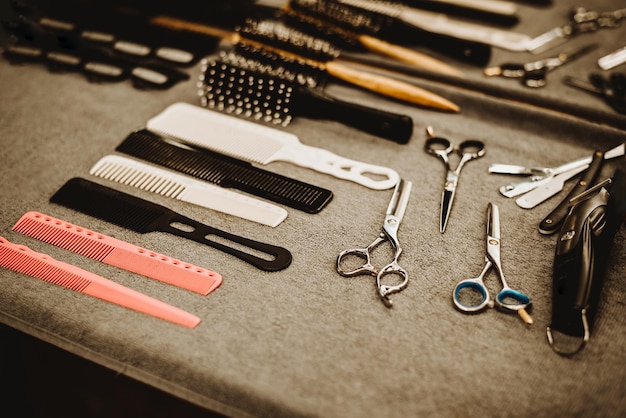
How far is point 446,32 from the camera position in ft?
4.12

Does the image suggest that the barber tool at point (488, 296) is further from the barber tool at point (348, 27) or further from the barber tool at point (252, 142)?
the barber tool at point (348, 27)

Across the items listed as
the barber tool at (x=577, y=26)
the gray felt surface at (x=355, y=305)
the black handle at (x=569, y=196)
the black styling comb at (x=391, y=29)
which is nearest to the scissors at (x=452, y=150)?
the gray felt surface at (x=355, y=305)

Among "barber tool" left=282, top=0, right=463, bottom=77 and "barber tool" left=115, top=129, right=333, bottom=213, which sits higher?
"barber tool" left=282, top=0, right=463, bottom=77

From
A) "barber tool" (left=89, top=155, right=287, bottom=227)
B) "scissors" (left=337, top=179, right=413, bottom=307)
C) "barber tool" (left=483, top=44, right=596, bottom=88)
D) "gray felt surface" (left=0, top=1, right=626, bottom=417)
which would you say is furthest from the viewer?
"barber tool" (left=483, top=44, right=596, bottom=88)

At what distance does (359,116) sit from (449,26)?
1.53 feet

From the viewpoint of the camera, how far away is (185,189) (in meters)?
0.93

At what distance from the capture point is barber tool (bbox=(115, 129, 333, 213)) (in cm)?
91

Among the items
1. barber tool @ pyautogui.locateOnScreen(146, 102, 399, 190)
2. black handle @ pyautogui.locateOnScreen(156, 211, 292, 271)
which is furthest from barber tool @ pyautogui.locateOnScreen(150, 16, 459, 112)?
black handle @ pyautogui.locateOnScreen(156, 211, 292, 271)

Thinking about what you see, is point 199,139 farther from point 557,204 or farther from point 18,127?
point 557,204

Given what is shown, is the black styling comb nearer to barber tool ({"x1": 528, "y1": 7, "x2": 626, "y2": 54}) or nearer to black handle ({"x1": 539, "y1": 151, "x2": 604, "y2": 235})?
barber tool ({"x1": 528, "y1": 7, "x2": 626, "y2": 54})

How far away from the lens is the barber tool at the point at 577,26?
1256 millimetres

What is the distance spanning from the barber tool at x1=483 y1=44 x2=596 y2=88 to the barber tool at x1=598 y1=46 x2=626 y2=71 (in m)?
0.05

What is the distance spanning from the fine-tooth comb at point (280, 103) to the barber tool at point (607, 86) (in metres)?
0.43

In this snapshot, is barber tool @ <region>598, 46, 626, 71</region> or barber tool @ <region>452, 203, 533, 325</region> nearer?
barber tool @ <region>452, 203, 533, 325</region>
